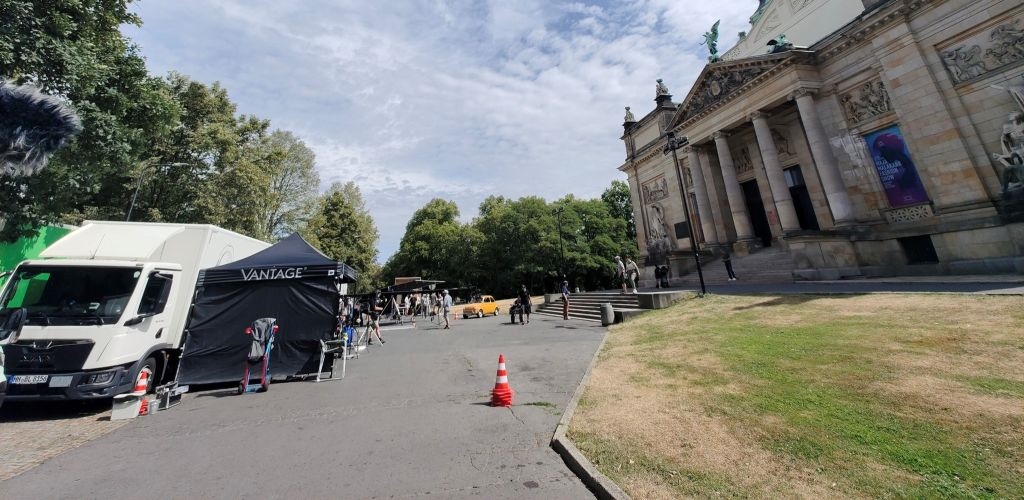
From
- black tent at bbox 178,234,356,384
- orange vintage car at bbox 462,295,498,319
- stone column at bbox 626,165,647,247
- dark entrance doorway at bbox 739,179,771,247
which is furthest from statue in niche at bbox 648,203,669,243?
black tent at bbox 178,234,356,384

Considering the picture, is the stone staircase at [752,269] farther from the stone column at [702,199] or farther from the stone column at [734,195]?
the stone column at [702,199]

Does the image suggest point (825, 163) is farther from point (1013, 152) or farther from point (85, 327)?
point (85, 327)

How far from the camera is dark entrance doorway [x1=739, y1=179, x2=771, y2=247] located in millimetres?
23781

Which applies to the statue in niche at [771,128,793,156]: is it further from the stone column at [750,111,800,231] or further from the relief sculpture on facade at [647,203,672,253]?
the relief sculpture on facade at [647,203,672,253]

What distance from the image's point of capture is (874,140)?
1677 cm

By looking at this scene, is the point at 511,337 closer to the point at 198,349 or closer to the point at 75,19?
the point at 198,349

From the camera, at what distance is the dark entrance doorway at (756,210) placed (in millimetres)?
23781

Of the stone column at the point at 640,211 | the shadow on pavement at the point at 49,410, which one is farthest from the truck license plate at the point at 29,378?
the stone column at the point at 640,211

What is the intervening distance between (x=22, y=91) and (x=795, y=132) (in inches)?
1130

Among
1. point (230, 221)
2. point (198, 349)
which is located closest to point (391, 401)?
point (198, 349)

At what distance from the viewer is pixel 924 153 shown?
14992 mm

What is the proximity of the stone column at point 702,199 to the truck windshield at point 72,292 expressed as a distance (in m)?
26.2

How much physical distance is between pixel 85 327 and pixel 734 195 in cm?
2608

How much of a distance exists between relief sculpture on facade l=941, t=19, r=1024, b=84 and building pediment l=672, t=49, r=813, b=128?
17.3ft
